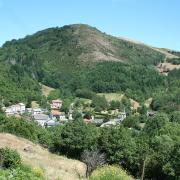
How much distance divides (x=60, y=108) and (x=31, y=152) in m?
143

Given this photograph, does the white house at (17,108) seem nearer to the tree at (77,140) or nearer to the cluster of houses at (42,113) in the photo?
the cluster of houses at (42,113)

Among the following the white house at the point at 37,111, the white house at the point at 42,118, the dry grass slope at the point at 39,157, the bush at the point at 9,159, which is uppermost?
the bush at the point at 9,159

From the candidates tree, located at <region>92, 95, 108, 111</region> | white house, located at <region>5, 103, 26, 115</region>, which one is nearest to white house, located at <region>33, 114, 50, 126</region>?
white house, located at <region>5, 103, 26, 115</region>

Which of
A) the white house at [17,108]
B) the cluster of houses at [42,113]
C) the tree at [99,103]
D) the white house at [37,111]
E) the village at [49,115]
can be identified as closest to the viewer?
the cluster of houses at [42,113]

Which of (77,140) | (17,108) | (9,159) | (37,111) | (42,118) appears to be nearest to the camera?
(9,159)

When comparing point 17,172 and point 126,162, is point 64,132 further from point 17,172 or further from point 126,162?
point 17,172

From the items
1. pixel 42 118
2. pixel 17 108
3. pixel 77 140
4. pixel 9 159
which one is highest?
pixel 9 159

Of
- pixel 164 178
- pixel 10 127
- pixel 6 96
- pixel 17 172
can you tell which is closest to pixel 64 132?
pixel 10 127

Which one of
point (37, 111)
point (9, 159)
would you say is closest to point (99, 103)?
point (37, 111)

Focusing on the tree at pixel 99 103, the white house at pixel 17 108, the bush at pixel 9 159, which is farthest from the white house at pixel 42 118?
the bush at pixel 9 159

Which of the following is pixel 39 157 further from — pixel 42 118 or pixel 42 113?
pixel 42 113

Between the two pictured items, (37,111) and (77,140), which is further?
(37,111)

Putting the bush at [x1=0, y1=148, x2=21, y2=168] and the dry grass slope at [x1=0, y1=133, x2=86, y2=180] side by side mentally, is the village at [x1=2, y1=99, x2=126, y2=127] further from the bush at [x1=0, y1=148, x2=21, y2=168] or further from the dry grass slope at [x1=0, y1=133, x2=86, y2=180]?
the bush at [x1=0, y1=148, x2=21, y2=168]

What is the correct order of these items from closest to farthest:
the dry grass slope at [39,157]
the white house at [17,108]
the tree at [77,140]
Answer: the dry grass slope at [39,157]
the tree at [77,140]
the white house at [17,108]
